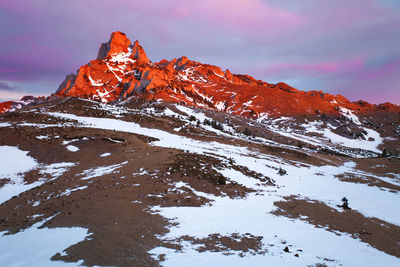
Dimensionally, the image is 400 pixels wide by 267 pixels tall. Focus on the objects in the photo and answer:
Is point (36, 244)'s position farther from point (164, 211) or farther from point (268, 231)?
point (268, 231)

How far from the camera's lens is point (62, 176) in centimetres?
2456

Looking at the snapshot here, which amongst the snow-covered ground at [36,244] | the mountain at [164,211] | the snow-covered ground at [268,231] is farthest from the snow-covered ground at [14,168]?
the snow-covered ground at [268,231]

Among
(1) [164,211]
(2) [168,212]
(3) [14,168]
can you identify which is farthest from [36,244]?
(3) [14,168]

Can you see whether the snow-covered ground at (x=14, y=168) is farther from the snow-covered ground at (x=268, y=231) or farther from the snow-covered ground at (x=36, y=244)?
the snow-covered ground at (x=268, y=231)

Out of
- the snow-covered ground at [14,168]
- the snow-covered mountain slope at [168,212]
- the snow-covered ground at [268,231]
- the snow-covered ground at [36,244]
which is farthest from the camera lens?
the snow-covered ground at [14,168]

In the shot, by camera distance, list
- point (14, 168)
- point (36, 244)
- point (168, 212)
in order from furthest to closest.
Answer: point (14, 168)
point (168, 212)
point (36, 244)

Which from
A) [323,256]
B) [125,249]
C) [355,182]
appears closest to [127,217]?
[125,249]

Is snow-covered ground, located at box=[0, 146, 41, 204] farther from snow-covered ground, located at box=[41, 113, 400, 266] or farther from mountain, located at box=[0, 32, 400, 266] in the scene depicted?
snow-covered ground, located at box=[41, 113, 400, 266]

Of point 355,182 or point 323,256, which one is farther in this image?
point 355,182

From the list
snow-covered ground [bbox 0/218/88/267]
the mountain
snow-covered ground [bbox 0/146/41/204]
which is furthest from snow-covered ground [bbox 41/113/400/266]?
snow-covered ground [bbox 0/146/41/204]

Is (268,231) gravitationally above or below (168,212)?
above

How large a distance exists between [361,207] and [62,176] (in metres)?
33.8

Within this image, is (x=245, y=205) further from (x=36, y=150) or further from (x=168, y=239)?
(x=36, y=150)

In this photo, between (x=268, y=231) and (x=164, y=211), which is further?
(x=164, y=211)
